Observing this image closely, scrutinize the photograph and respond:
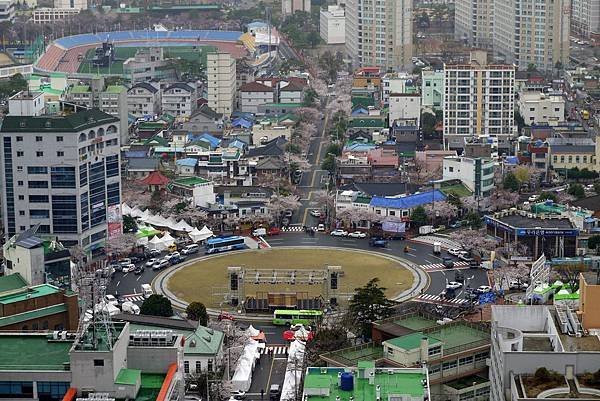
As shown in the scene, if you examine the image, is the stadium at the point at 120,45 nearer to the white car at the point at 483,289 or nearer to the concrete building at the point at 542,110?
the concrete building at the point at 542,110

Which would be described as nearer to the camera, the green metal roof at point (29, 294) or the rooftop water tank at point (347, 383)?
the rooftop water tank at point (347, 383)

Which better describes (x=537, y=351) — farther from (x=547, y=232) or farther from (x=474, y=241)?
(x=474, y=241)

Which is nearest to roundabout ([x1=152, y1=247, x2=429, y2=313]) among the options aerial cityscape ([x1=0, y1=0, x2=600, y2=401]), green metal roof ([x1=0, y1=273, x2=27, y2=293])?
aerial cityscape ([x1=0, y1=0, x2=600, y2=401])

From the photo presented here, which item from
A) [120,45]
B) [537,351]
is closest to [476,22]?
[120,45]

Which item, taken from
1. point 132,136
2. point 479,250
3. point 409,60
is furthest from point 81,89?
point 479,250

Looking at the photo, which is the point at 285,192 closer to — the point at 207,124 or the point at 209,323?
the point at 207,124

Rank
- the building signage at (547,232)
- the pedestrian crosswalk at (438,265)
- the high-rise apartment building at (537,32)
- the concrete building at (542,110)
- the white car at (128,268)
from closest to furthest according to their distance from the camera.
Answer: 1. the white car at (128,268)
2. the pedestrian crosswalk at (438,265)
3. the building signage at (547,232)
4. the concrete building at (542,110)
5. the high-rise apartment building at (537,32)

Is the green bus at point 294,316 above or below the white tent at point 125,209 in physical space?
below

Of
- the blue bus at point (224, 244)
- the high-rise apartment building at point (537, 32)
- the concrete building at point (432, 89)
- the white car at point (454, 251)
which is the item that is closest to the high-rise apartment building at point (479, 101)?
the concrete building at point (432, 89)
